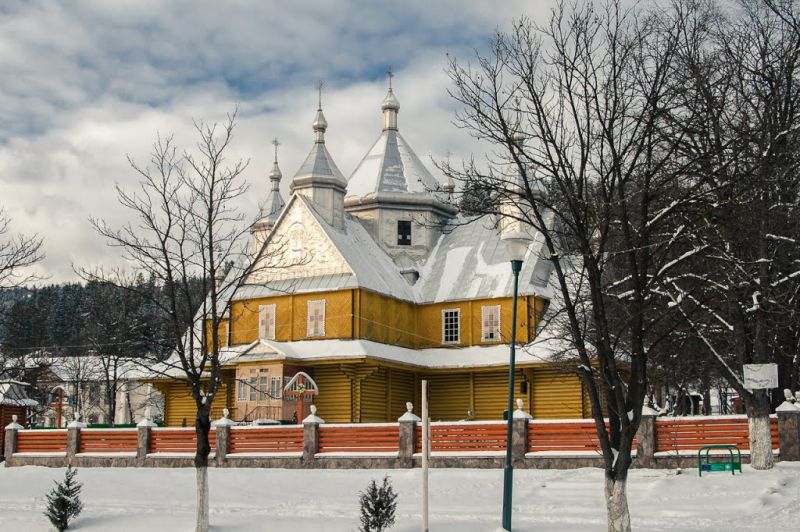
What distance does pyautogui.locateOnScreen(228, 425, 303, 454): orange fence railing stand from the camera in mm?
27516

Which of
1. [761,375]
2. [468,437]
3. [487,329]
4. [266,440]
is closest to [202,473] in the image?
[468,437]

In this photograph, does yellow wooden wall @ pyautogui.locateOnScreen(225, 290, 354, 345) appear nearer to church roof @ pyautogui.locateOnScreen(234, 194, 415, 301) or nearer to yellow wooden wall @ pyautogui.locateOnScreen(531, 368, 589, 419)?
church roof @ pyautogui.locateOnScreen(234, 194, 415, 301)

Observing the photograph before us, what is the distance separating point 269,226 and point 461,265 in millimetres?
12786

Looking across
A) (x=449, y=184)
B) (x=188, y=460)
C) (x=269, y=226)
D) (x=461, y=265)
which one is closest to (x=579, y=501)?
(x=188, y=460)

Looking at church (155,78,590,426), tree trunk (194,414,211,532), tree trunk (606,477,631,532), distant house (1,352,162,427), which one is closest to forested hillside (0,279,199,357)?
distant house (1,352,162,427)

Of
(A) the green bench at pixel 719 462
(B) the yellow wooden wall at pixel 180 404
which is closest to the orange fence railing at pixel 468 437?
(A) the green bench at pixel 719 462

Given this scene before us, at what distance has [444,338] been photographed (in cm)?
4000

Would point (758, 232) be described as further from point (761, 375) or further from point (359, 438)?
point (359, 438)

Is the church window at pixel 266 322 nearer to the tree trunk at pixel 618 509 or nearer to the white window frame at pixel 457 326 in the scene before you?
the white window frame at pixel 457 326

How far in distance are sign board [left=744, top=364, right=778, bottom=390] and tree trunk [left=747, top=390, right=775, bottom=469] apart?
0.90m

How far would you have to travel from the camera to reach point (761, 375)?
2105cm

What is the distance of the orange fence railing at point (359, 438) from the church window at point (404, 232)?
17.2 m

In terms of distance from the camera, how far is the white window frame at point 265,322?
38.6m

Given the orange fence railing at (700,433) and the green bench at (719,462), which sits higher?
the orange fence railing at (700,433)
